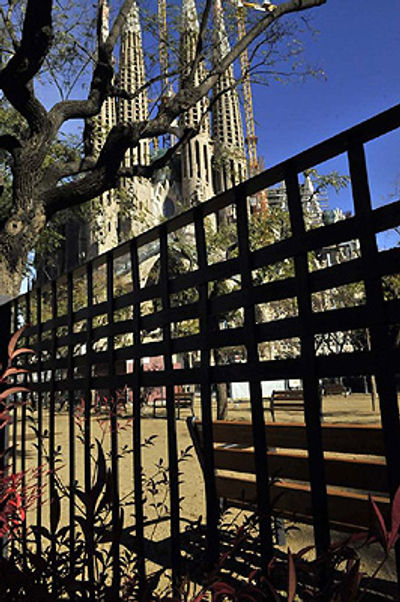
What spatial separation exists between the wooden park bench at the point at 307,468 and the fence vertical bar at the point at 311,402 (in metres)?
0.06

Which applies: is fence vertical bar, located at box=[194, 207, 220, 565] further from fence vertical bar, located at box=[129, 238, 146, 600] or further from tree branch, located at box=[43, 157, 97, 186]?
tree branch, located at box=[43, 157, 97, 186]

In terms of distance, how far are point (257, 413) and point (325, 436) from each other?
876 millimetres

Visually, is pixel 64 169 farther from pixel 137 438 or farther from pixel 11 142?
pixel 137 438

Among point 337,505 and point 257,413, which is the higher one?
point 257,413

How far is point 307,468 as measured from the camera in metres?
2.38

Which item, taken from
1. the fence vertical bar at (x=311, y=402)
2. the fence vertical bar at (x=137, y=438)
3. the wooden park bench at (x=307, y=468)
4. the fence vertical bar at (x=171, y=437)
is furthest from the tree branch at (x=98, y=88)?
the fence vertical bar at (x=311, y=402)

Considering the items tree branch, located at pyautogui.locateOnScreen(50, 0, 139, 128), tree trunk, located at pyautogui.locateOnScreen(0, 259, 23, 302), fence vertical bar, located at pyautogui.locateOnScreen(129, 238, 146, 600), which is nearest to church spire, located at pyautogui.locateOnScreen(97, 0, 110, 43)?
tree branch, located at pyautogui.locateOnScreen(50, 0, 139, 128)

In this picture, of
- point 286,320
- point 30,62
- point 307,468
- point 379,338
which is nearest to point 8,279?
point 30,62

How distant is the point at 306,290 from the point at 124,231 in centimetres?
4618

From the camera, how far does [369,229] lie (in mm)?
1174

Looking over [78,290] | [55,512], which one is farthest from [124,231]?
[55,512]

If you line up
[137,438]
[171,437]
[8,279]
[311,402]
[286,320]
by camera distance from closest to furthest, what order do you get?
[311,402], [286,320], [171,437], [137,438], [8,279]

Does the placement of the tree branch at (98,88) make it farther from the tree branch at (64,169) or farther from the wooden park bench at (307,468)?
the wooden park bench at (307,468)

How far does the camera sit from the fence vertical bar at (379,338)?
42.9 inches
